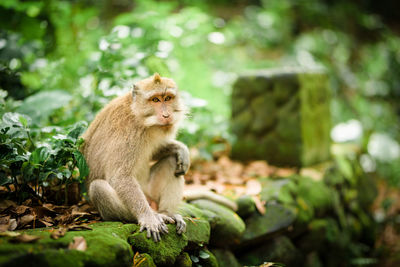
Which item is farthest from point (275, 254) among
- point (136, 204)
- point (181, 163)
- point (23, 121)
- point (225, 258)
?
point (23, 121)

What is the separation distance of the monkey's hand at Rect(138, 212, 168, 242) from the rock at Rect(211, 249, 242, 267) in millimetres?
931

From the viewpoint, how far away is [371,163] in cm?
772

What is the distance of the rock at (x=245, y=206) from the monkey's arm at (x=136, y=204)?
1.36 metres

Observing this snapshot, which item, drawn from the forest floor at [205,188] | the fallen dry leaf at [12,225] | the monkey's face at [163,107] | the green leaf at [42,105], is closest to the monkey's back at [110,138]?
the monkey's face at [163,107]

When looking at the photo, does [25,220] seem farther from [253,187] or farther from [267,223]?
[253,187]

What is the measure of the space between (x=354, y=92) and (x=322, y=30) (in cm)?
207

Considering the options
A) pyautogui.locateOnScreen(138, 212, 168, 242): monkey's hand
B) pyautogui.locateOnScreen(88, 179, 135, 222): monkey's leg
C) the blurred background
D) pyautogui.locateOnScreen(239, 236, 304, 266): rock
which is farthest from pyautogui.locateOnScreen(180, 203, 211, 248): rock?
the blurred background

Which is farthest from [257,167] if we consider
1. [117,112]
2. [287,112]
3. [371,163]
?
[371,163]

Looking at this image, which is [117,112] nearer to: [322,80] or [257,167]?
[257,167]

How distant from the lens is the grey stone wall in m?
5.32

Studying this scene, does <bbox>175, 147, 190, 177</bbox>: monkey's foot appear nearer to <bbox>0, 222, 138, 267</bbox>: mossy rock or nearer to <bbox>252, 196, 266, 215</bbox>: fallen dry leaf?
<bbox>0, 222, 138, 267</bbox>: mossy rock

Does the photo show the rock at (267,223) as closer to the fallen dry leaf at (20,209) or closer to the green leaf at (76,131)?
the green leaf at (76,131)

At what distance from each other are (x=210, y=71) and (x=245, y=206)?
14.2 feet

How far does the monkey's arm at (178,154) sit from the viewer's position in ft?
11.1
